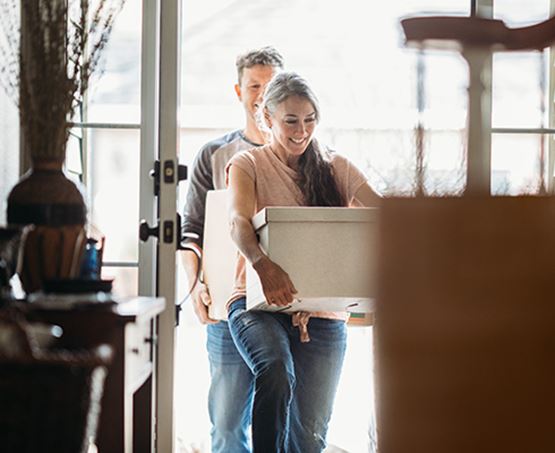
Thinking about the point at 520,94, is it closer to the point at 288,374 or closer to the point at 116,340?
the point at 288,374

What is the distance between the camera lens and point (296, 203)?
9.55 feet

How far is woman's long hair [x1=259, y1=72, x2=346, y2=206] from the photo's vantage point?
2916mm

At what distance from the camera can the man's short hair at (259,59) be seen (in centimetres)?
332

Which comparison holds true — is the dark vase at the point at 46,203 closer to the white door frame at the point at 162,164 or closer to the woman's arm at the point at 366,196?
the white door frame at the point at 162,164

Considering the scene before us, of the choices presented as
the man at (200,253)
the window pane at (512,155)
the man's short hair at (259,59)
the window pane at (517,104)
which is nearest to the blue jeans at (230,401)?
the man at (200,253)

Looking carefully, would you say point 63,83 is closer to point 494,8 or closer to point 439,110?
point 439,110

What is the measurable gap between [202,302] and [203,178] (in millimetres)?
422

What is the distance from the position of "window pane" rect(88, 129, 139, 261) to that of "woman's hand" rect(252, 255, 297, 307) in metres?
0.61

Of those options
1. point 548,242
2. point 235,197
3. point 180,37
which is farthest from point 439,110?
point 180,37

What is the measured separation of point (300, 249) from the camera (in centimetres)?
264

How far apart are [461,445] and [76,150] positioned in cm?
175

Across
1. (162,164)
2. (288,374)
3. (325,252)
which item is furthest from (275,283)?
(162,164)

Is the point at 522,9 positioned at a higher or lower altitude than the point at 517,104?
higher

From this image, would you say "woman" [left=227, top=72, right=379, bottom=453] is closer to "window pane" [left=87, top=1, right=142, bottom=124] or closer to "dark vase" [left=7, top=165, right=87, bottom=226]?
"window pane" [left=87, top=1, right=142, bottom=124]
